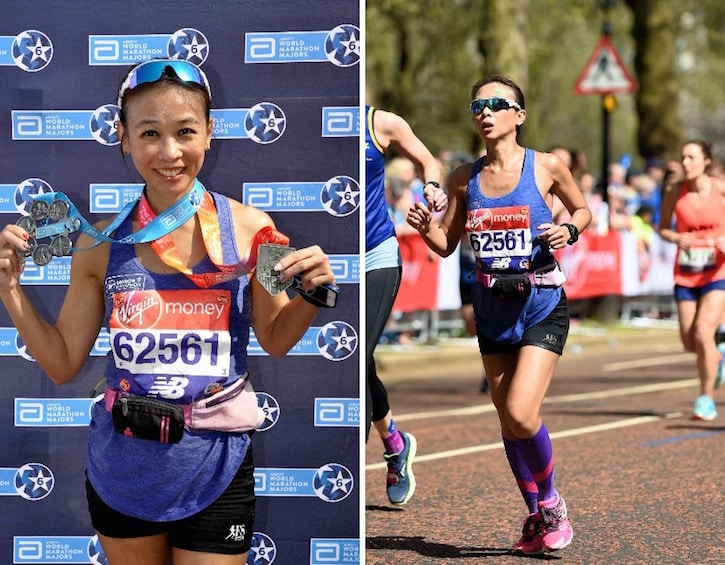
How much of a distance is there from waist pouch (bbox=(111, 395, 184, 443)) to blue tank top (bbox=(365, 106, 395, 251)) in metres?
3.13

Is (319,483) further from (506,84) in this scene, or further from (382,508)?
(382,508)

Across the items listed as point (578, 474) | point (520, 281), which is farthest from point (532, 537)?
point (578, 474)

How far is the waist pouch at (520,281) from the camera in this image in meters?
6.59

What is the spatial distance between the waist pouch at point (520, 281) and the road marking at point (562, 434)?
9.20 ft

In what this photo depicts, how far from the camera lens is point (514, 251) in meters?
6.65

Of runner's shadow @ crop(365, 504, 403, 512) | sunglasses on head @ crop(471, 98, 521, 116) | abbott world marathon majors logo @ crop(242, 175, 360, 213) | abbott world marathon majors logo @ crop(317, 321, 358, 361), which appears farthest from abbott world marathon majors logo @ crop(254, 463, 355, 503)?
runner's shadow @ crop(365, 504, 403, 512)

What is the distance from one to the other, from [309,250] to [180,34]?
168cm

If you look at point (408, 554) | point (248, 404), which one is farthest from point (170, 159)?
point (408, 554)

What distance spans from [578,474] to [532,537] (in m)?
2.36

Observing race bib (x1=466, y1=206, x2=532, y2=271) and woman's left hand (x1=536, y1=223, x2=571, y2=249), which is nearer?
woman's left hand (x1=536, y1=223, x2=571, y2=249)

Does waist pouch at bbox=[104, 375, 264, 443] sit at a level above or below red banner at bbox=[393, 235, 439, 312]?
above

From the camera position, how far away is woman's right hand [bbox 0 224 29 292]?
3.63 m

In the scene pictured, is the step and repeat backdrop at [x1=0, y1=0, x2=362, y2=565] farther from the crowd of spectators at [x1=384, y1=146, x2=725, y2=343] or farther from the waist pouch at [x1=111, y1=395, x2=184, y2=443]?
the crowd of spectators at [x1=384, y1=146, x2=725, y2=343]

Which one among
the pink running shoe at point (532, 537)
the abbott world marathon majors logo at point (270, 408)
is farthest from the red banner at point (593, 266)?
the abbott world marathon majors logo at point (270, 408)
